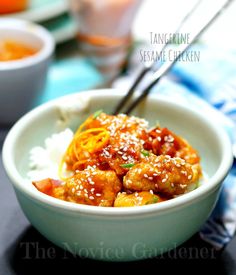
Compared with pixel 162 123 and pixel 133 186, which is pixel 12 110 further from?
pixel 133 186

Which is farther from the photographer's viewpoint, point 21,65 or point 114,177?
point 21,65

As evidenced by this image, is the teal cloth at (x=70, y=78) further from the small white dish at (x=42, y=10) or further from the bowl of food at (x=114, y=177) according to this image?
the bowl of food at (x=114, y=177)

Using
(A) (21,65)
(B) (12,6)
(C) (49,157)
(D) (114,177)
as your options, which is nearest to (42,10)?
(B) (12,6)

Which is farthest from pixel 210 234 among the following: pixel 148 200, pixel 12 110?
pixel 12 110

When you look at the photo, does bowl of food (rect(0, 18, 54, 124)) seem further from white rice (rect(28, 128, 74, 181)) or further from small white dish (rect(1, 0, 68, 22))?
white rice (rect(28, 128, 74, 181))

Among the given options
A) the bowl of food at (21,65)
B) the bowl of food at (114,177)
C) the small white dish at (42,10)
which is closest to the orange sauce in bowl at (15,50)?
the bowl of food at (21,65)

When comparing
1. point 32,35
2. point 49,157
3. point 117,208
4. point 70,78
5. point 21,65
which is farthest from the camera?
point 70,78

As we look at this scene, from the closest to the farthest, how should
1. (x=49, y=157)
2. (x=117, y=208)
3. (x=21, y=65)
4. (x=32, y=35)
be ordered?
(x=117, y=208)
(x=49, y=157)
(x=21, y=65)
(x=32, y=35)

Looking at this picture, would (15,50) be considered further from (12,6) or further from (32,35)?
(12,6)
